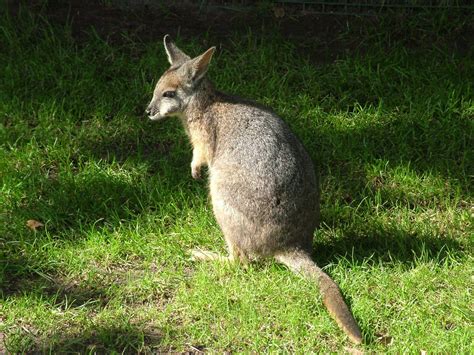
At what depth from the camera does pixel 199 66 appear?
19.2 ft

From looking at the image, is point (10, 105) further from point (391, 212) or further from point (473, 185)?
point (473, 185)

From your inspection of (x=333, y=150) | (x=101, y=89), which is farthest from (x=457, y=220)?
(x=101, y=89)

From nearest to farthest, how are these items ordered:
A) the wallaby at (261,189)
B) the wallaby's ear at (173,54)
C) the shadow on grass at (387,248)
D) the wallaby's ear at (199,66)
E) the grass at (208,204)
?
the grass at (208,204), the wallaby at (261,189), the shadow on grass at (387,248), the wallaby's ear at (199,66), the wallaby's ear at (173,54)

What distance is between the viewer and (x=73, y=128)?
23.0 ft

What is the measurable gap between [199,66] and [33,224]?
1.58m

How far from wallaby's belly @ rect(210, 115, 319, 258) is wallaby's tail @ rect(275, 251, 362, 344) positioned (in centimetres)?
8

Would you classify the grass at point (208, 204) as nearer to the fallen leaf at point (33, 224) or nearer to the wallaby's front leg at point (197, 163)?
the fallen leaf at point (33, 224)

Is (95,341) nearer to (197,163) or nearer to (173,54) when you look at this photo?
(197,163)

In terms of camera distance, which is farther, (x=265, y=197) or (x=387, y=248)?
(x=387, y=248)

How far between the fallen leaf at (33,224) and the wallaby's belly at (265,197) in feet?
4.18

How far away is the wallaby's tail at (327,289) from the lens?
484 cm

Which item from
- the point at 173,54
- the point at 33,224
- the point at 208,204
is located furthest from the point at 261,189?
the point at 33,224

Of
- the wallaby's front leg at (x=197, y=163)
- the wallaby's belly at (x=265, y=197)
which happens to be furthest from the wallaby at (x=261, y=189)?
the wallaby's front leg at (x=197, y=163)

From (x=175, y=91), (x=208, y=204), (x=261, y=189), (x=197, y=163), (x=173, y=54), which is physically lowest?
(x=208, y=204)
